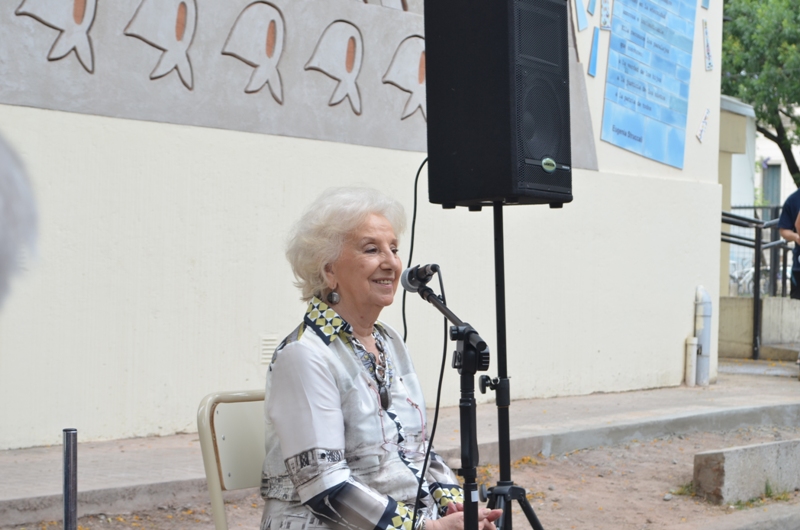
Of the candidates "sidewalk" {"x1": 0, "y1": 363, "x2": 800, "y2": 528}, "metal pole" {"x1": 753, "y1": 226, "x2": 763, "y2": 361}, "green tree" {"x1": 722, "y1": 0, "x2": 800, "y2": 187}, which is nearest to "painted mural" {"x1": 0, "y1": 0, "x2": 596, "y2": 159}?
"sidewalk" {"x1": 0, "y1": 363, "x2": 800, "y2": 528}

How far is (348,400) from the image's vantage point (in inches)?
108

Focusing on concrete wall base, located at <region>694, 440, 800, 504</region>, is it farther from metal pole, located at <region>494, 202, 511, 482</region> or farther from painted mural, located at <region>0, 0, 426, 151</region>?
painted mural, located at <region>0, 0, 426, 151</region>

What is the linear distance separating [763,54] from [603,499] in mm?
15226

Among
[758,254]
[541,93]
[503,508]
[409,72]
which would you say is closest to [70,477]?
[503,508]

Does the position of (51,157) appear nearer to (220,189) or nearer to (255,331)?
(220,189)

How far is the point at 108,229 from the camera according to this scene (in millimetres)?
5766

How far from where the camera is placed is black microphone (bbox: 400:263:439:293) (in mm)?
2746

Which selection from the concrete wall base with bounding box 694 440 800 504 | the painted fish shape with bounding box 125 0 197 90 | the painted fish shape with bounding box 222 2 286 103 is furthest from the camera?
the painted fish shape with bounding box 222 2 286 103

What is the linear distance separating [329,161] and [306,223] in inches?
153

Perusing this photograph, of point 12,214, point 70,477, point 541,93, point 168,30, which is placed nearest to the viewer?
point 70,477

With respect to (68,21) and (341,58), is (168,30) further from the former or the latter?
(341,58)

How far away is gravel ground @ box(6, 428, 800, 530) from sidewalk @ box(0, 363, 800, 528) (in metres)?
0.08

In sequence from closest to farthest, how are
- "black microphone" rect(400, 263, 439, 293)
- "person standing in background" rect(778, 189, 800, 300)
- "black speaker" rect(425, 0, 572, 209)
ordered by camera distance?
1. "black microphone" rect(400, 263, 439, 293)
2. "black speaker" rect(425, 0, 572, 209)
3. "person standing in background" rect(778, 189, 800, 300)

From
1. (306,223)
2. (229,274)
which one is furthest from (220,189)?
(306,223)
